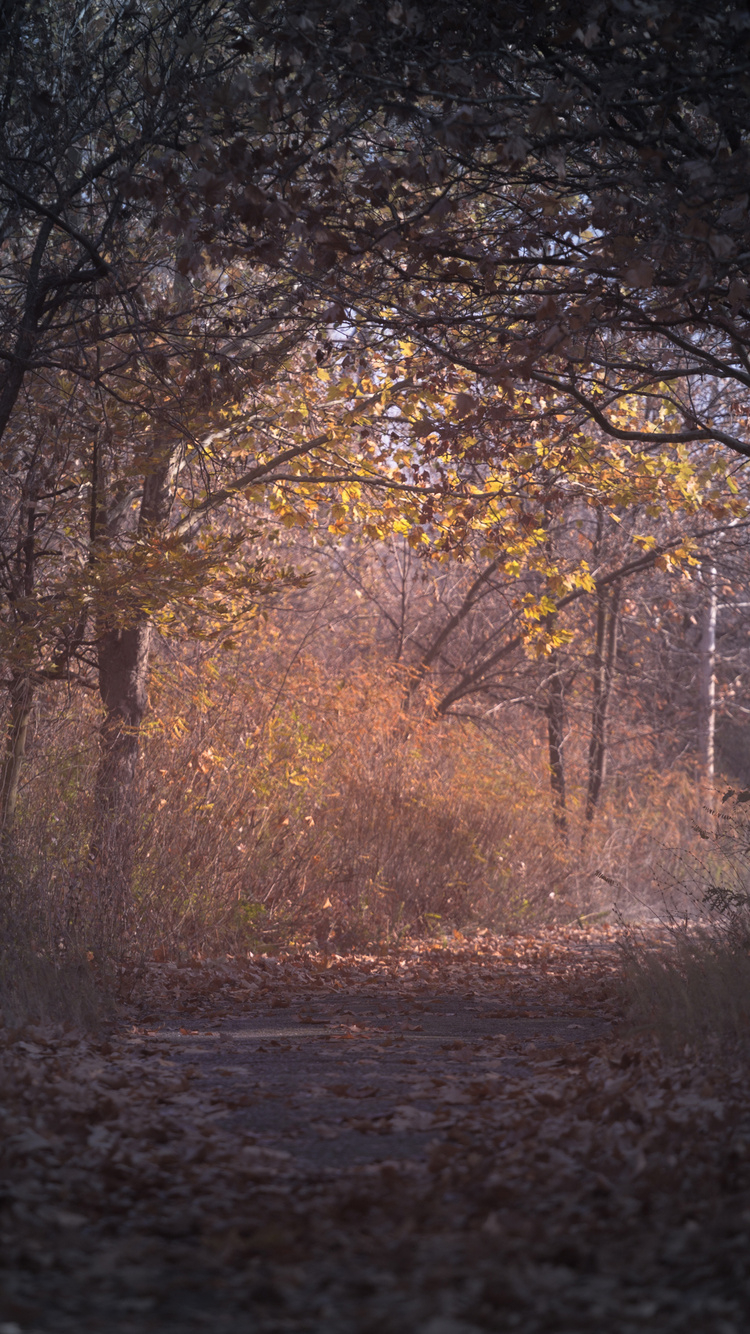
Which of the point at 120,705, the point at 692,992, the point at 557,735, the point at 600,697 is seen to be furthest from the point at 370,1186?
the point at 600,697

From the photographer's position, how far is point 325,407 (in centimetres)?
1166

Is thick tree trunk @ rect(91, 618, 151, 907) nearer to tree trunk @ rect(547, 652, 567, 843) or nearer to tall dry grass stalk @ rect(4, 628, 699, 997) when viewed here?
tall dry grass stalk @ rect(4, 628, 699, 997)

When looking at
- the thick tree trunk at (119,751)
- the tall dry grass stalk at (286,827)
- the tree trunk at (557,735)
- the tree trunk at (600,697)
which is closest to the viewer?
the tall dry grass stalk at (286,827)

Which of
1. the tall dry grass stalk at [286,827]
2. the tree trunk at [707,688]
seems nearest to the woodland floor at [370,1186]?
the tall dry grass stalk at [286,827]

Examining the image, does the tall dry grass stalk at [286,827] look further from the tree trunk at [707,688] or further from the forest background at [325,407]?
the tree trunk at [707,688]

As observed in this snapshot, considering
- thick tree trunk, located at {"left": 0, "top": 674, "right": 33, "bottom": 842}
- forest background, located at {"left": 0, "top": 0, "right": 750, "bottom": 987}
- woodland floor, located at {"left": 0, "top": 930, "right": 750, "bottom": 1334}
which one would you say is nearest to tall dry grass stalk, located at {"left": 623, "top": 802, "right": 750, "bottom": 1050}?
woodland floor, located at {"left": 0, "top": 930, "right": 750, "bottom": 1334}

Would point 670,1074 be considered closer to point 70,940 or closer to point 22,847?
point 70,940

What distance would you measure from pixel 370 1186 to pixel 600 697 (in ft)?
55.7

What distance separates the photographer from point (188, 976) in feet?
30.0

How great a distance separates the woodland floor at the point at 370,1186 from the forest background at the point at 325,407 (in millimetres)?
2882

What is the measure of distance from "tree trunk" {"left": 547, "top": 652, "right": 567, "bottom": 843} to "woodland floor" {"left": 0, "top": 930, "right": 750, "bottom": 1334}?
12.2 m

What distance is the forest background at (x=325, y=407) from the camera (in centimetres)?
596

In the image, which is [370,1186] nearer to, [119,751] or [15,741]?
[15,741]

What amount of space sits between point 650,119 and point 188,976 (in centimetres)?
740
